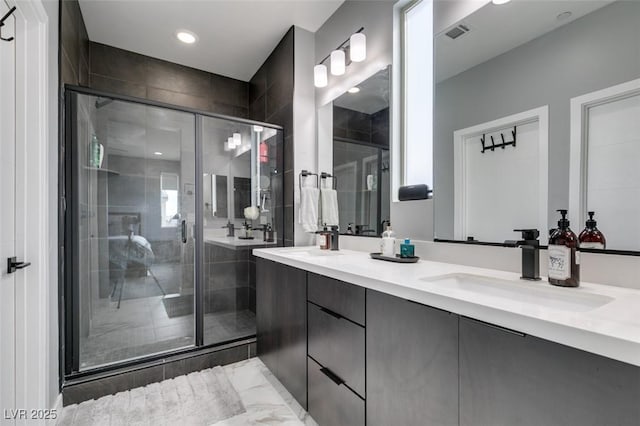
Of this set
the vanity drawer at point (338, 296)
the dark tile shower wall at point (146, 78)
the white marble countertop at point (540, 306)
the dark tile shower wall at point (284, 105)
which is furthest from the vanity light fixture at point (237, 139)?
the white marble countertop at point (540, 306)

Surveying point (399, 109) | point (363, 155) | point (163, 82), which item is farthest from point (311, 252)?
point (163, 82)

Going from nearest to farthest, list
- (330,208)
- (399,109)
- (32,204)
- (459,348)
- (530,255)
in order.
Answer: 1. (459,348)
2. (530,255)
3. (32,204)
4. (399,109)
5. (330,208)

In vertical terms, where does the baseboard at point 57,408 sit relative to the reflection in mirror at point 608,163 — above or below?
below

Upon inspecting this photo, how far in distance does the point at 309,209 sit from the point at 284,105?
3.22ft

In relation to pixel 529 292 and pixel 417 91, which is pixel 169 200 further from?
pixel 529 292

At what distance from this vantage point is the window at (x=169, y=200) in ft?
7.25

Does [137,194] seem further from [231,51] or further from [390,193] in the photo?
[390,193]

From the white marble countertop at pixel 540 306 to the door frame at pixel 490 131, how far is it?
0.24m

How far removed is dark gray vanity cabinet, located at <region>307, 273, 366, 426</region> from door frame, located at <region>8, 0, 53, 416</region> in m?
1.25

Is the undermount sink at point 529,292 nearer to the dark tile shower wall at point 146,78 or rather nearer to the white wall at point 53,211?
the white wall at point 53,211

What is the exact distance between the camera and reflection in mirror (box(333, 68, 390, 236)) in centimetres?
181

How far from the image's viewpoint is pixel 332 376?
4.04 ft

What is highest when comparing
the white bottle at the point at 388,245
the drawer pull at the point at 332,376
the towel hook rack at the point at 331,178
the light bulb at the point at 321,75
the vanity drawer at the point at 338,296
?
the light bulb at the point at 321,75

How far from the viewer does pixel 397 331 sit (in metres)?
0.93
